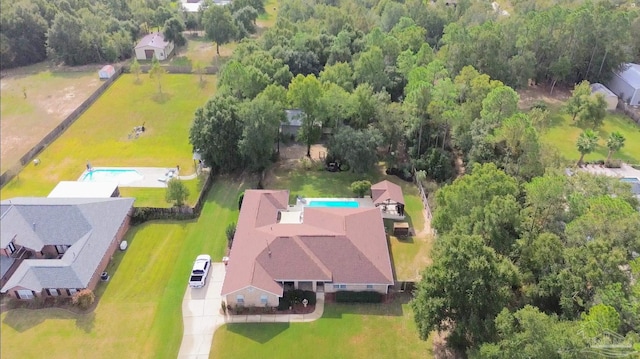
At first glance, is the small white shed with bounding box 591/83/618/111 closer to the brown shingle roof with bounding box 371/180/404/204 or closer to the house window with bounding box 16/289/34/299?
the brown shingle roof with bounding box 371/180/404/204

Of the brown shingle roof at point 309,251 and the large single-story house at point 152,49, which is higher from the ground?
the large single-story house at point 152,49

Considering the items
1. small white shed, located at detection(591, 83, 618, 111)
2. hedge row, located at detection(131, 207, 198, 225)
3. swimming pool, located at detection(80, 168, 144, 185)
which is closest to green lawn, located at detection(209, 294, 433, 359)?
hedge row, located at detection(131, 207, 198, 225)

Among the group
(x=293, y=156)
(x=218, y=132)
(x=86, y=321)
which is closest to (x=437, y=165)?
(x=293, y=156)

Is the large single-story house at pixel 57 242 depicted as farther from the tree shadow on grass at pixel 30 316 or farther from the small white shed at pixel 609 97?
the small white shed at pixel 609 97

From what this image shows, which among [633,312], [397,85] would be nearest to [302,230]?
[633,312]

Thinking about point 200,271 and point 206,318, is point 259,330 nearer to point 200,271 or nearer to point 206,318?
point 206,318

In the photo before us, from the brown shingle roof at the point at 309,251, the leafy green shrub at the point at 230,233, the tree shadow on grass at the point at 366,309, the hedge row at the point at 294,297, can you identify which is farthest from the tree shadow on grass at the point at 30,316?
the tree shadow on grass at the point at 366,309

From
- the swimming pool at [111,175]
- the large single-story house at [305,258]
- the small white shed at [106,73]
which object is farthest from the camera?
the small white shed at [106,73]
